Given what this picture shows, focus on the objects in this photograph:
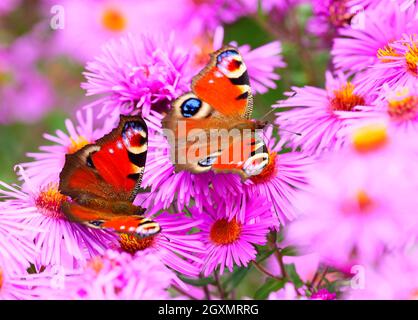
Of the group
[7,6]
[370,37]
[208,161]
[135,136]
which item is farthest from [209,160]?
[7,6]

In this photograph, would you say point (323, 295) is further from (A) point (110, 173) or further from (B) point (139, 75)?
(B) point (139, 75)

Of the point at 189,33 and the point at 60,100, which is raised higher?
the point at 60,100

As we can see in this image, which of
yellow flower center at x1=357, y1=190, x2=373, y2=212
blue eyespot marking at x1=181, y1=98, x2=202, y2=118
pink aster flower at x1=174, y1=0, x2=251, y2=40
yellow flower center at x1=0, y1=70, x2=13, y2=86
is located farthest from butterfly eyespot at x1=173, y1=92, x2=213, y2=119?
yellow flower center at x1=0, y1=70, x2=13, y2=86

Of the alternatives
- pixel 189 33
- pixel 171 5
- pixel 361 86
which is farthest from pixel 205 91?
pixel 171 5

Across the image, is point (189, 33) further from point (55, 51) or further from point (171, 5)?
point (55, 51)

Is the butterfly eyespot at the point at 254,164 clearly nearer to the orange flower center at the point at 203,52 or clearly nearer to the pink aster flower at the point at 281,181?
the pink aster flower at the point at 281,181

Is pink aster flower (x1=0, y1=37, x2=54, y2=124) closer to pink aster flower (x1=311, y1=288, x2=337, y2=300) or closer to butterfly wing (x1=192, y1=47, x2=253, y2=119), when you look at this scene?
butterfly wing (x1=192, y1=47, x2=253, y2=119)
